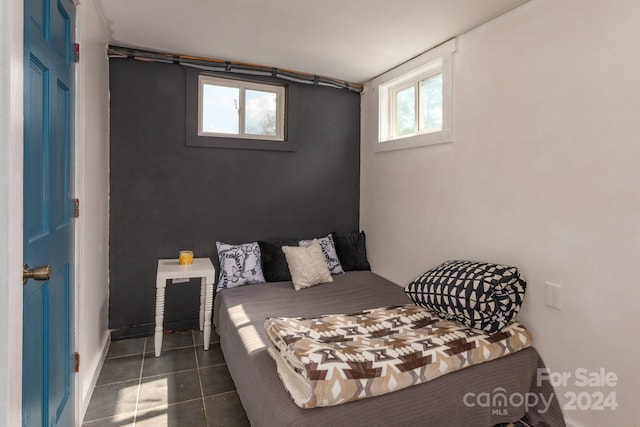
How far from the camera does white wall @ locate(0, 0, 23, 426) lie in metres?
0.88

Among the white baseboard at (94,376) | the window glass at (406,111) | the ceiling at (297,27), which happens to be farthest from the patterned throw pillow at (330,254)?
the white baseboard at (94,376)

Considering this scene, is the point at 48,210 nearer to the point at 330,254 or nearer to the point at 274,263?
the point at 274,263

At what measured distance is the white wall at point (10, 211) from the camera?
88 centimetres

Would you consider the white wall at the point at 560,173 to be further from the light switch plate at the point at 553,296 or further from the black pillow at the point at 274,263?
the black pillow at the point at 274,263

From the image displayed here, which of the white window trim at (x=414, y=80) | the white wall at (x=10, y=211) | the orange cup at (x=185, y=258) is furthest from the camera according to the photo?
the orange cup at (x=185, y=258)

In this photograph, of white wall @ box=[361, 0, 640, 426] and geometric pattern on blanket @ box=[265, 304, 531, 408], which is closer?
geometric pattern on blanket @ box=[265, 304, 531, 408]

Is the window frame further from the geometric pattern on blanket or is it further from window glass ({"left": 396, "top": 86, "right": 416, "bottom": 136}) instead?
the geometric pattern on blanket

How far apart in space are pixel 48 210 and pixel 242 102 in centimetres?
222

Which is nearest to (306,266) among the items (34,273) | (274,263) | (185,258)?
(274,263)

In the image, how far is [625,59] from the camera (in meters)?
1.60

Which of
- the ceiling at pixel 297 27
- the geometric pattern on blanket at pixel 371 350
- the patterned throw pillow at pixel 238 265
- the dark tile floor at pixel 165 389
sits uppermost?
the ceiling at pixel 297 27

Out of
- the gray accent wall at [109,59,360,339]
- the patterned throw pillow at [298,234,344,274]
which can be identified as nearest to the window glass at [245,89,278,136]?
the gray accent wall at [109,59,360,339]

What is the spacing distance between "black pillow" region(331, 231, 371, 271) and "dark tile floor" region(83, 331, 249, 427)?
4.47 ft

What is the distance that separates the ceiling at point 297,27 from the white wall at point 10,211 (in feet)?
4.84
